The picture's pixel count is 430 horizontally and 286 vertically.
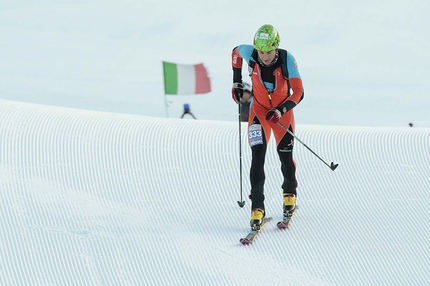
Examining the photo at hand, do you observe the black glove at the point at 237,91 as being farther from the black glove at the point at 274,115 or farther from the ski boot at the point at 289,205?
the ski boot at the point at 289,205

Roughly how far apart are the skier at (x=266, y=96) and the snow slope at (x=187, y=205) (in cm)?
45

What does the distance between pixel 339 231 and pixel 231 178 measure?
4.34 ft

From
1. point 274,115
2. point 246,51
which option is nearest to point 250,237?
point 274,115

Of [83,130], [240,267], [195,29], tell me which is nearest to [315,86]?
[195,29]

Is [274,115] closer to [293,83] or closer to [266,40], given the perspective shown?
[293,83]

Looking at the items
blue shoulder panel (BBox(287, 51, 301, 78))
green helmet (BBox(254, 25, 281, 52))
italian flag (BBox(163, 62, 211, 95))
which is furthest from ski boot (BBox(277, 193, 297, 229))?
italian flag (BBox(163, 62, 211, 95))

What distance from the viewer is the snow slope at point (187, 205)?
432 cm

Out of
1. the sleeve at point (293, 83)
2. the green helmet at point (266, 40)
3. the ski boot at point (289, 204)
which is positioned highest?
the green helmet at point (266, 40)

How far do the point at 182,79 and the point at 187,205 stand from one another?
9209 mm

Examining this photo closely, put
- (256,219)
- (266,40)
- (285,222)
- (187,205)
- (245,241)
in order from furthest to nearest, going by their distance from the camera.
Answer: (187,205)
(285,222)
(256,219)
(245,241)
(266,40)

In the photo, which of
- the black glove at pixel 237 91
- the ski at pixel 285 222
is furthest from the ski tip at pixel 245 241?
the black glove at pixel 237 91

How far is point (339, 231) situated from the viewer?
4.98 metres

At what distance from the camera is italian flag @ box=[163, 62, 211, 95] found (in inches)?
563

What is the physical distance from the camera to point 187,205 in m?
5.42
